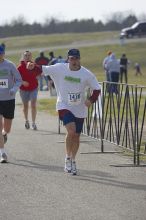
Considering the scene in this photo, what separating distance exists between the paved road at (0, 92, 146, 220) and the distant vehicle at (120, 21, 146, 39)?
76.2 meters

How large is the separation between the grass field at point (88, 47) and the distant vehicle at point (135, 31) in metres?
2.37

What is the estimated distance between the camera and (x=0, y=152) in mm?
13242

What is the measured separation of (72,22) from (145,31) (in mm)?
58830

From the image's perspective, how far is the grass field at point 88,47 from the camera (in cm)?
6962

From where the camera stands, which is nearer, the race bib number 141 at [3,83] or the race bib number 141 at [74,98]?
the race bib number 141 at [74,98]

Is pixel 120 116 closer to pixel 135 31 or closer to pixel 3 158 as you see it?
pixel 3 158

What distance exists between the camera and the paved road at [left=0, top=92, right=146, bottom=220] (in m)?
8.92

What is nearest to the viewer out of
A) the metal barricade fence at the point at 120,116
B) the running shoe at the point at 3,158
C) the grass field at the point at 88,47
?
the running shoe at the point at 3,158

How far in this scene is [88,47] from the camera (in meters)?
81.9

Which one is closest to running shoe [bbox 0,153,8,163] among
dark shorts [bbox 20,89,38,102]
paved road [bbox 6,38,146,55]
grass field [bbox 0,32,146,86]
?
dark shorts [bbox 20,89,38,102]

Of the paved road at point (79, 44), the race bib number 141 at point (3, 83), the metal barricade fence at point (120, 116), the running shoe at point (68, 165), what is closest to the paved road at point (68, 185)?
the running shoe at point (68, 165)

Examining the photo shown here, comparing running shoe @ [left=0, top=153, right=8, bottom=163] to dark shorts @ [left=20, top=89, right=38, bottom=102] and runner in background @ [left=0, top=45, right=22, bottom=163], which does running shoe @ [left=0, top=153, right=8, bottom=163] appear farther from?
dark shorts @ [left=20, top=89, right=38, bottom=102]

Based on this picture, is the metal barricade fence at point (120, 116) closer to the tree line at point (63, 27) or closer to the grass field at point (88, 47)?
the grass field at point (88, 47)

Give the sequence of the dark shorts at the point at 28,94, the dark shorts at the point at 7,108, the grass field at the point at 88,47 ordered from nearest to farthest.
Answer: the dark shorts at the point at 7,108, the dark shorts at the point at 28,94, the grass field at the point at 88,47
